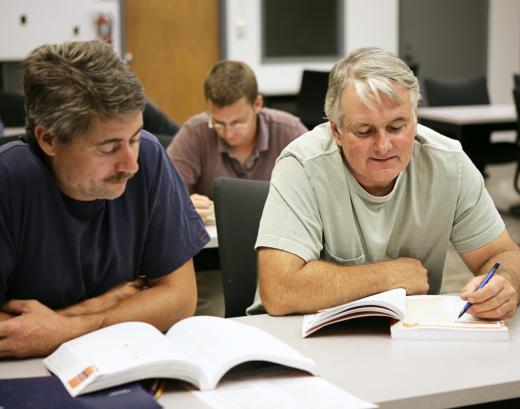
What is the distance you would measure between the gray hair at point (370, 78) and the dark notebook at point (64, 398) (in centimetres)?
94

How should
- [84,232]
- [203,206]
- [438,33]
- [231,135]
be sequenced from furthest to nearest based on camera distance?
1. [438,33]
2. [231,135]
3. [203,206]
4. [84,232]

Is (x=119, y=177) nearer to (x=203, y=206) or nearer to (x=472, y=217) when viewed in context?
(x=472, y=217)

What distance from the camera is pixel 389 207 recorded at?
7.06 ft

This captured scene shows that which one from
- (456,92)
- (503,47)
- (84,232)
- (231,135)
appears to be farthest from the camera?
(503,47)

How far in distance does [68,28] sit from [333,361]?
6824 mm

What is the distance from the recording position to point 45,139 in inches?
67.1

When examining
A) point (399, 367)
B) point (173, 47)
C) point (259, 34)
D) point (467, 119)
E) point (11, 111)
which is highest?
point (259, 34)

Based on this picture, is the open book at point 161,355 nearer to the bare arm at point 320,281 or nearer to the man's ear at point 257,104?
the bare arm at point 320,281

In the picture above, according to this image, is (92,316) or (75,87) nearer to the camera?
(75,87)

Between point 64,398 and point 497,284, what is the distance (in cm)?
96

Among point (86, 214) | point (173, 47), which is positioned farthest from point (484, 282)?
point (173, 47)

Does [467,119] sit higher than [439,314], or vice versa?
[439,314]

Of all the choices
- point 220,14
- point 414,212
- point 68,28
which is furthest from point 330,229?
point 220,14

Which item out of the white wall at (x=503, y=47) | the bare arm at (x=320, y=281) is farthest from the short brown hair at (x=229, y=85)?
the white wall at (x=503, y=47)
